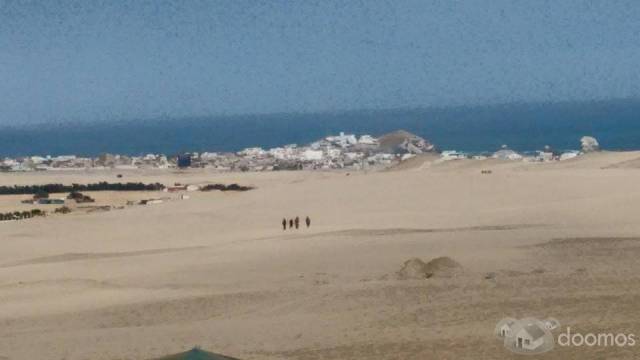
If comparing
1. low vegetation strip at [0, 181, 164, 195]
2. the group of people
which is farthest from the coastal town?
the group of people

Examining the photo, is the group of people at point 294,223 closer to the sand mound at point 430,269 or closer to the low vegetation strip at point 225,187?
the sand mound at point 430,269

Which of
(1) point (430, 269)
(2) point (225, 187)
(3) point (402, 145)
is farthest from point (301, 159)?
(1) point (430, 269)

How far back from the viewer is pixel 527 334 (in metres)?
14.1

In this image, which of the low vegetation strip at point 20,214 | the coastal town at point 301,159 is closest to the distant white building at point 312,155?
the coastal town at point 301,159

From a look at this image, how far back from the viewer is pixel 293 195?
38719 mm

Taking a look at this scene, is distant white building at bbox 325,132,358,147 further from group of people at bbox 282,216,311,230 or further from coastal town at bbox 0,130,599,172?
group of people at bbox 282,216,311,230

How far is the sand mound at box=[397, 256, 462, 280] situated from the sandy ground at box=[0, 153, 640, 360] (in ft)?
0.79

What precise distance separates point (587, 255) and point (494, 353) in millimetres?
8331

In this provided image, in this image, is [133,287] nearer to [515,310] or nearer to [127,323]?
[127,323]

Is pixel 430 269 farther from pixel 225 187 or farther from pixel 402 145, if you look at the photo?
pixel 402 145

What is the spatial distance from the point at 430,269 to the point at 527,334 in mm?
5894

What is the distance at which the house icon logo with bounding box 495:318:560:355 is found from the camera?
13.7 metres

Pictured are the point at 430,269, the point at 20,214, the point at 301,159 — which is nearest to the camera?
the point at 430,269

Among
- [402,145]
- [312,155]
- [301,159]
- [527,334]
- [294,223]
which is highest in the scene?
[402,145]
